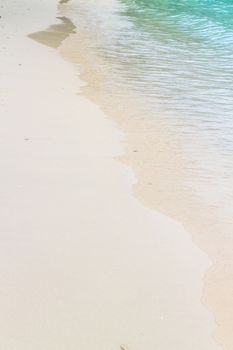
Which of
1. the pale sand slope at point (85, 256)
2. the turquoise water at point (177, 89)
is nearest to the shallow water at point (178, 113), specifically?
the turquoise water at point (177, 89)

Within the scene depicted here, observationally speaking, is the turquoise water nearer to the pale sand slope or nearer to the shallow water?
the shallow water

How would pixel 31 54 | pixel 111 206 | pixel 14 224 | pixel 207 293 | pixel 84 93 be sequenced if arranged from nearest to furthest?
pixel 207 293 → pixel 14 224 → pixel 111 206 → pixel 84 93 → pixel 31 54

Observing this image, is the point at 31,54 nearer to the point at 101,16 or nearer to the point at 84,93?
the point at 84,93

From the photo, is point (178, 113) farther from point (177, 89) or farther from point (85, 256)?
point (85, 256)

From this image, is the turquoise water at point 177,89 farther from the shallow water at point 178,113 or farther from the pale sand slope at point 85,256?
the pale sand slope at point 85,256

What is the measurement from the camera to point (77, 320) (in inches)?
116

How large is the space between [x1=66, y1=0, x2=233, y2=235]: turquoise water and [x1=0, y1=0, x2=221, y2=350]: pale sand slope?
20.1 inches

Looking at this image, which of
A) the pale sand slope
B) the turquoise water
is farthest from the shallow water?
the pale sand slope

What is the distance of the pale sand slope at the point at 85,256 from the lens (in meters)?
2.89

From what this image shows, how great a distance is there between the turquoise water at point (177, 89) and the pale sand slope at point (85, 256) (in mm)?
510

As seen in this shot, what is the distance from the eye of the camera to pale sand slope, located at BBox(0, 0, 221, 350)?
2887 millimetres

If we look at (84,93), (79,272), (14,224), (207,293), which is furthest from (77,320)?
(84,93)

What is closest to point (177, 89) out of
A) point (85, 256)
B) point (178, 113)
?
point (178, 113)

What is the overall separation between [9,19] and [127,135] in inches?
430
